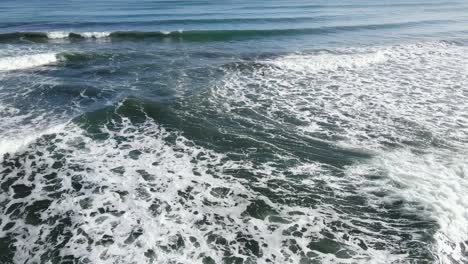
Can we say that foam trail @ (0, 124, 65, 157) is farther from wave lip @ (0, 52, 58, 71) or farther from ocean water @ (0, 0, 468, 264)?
wave lip @ (0, 52, 58, 71)

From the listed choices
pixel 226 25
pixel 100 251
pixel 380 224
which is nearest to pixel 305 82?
pixel 380 224

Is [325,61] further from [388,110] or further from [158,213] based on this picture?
[158,213]

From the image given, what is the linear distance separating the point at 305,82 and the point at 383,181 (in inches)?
348

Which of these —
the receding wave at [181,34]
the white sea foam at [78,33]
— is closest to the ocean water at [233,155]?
the receding wave at [181,34]

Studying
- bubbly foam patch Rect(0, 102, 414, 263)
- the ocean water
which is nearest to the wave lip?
the ocean water

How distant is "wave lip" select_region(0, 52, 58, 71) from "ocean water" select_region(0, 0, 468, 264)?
113 mm

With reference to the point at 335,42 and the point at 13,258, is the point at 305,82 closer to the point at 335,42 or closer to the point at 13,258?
the point at 335,42

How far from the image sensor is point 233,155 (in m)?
10.2

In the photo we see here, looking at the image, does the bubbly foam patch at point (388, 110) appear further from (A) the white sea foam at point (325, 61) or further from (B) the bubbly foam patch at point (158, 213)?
(B) the bubbly foam patch at point (158, 213)

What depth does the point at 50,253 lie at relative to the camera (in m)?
6.72

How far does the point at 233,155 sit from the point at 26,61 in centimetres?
1581

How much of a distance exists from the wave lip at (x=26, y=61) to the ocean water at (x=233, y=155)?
0.11 metres

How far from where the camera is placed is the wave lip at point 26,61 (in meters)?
18.7

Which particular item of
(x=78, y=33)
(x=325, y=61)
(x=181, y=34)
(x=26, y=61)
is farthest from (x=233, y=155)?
(x=78, y=33)
